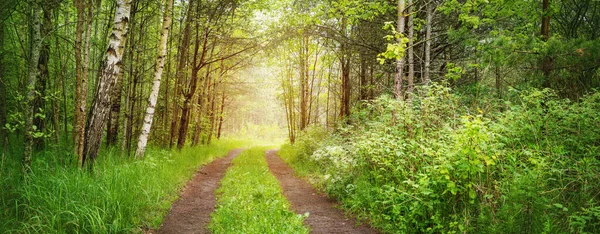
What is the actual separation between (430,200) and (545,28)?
6.68 m

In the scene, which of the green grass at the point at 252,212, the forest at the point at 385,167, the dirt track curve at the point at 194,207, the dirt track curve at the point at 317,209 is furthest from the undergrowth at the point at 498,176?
the dirt track curve at the point at 194,207

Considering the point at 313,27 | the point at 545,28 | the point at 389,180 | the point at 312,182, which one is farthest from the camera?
the point at 313,27

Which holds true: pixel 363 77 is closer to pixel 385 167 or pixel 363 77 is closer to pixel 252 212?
pixel 385 167

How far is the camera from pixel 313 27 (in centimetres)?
1140

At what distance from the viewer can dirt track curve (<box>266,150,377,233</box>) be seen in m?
5.62

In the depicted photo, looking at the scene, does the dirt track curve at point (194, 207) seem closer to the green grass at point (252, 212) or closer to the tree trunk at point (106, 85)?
the green grass at point (252, 212)

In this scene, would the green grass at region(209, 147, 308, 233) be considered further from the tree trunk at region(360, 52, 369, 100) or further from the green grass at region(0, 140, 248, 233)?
the tree trunk at region(360, 52, 369, 100)

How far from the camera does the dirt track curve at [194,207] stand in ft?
18.2

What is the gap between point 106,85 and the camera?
6.13 m

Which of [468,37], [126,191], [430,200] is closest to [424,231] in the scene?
[430,200]

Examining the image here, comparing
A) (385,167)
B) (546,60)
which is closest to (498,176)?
(385,167)

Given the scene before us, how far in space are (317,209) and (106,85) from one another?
5.24 metres

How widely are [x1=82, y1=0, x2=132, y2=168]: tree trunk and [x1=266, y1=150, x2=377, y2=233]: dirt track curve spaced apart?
450 centimetres

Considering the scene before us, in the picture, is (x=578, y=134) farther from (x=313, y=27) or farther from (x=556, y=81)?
(x=313, y=27)
